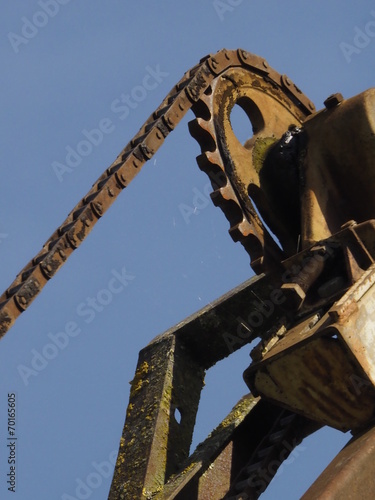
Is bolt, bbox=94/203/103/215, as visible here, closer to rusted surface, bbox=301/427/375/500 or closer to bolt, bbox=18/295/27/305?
bolt, bbox=18/295/27/305

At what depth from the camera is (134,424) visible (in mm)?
10555

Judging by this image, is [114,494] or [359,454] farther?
[114,494]

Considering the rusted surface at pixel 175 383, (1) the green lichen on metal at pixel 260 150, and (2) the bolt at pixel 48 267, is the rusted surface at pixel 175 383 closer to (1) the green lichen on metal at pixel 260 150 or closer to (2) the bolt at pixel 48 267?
(1) the green lichen on metal at pixel 260 150

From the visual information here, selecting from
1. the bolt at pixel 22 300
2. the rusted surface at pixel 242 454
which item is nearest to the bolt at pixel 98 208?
the bolt at pixel 22 300

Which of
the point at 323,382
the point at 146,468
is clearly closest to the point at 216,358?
the point at 146,468

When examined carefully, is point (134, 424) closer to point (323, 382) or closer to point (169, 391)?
point (169, 391)

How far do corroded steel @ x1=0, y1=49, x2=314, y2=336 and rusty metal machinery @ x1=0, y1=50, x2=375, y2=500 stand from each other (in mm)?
13

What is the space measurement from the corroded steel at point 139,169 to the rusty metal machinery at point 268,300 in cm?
1

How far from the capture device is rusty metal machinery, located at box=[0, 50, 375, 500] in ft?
29.3

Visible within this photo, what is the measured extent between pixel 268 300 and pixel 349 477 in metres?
2.74

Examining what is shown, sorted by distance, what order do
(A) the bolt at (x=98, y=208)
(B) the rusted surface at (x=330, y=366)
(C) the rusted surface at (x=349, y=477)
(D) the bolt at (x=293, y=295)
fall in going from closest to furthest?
(C) the rusted surface at (x=349, y=477)
(A) the bolt at (x=98, y=208)
(B) the rusted surface at (x=330, y=366)
(D) the bolt at (x=293, y=295)

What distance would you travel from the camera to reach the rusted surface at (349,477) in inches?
325

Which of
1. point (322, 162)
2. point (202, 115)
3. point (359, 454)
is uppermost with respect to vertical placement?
point (202, 115)

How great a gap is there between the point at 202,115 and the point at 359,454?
8.97ft
